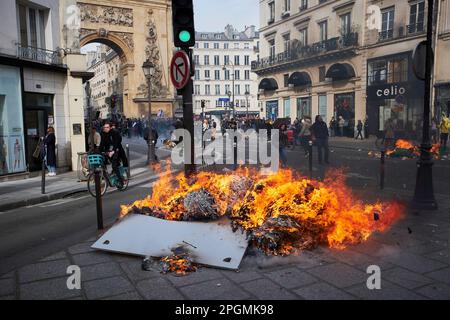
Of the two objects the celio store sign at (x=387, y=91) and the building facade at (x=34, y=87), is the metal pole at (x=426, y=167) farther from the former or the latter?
the building facade at (x=34, y=87)

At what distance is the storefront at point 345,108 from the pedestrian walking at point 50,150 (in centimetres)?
1011

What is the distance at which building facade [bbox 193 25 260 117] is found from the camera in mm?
72375

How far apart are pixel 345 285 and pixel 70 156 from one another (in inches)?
530

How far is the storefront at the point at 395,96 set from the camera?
14.1 m

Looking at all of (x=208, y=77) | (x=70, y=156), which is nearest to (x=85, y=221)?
(x=70, y=156)

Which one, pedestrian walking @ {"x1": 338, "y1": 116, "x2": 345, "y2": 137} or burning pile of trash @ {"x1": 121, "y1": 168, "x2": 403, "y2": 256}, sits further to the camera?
pedestrian walking @ {"x1": 338, "y1": 116, "x2": 345, "y2": 137}

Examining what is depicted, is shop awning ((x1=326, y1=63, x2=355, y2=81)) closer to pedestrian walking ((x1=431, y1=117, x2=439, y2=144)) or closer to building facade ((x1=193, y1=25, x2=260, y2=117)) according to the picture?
pedestrian walking ((x1=431, y1=117, x2=439, y2=144))

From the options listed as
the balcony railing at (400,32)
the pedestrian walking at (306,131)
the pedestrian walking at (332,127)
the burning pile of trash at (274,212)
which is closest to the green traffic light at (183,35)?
the burning pile of trash at (274,212)

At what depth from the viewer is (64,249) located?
17.0 ft

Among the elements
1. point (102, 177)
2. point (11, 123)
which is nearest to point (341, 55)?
point (102, 177)

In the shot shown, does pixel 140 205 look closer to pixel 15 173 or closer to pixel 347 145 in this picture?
pixel 15 173

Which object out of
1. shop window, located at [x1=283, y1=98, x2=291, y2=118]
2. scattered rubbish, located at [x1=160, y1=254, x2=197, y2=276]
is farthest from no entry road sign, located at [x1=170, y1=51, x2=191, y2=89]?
shop window, located at [x1=283, y1=98, x2=291, y2=118]

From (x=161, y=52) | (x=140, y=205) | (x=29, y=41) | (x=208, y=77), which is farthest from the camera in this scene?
(x=208, y=77)
